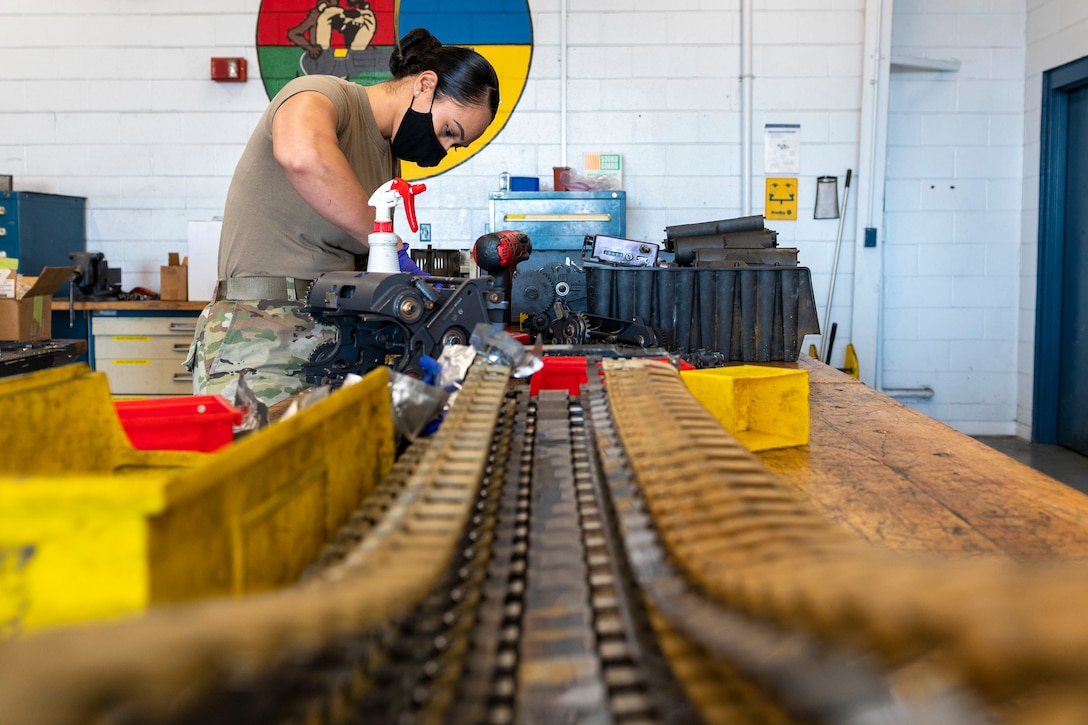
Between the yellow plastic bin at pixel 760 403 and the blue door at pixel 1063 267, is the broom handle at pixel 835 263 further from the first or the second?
the yellow plastic bin at pixel 760 403

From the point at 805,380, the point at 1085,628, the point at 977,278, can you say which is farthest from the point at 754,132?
the point at 1085,628

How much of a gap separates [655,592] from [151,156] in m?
5.48

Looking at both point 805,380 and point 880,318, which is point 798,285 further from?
point 880,318

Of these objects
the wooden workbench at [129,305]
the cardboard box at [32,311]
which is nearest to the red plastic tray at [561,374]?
the cardboard box at [32,311]

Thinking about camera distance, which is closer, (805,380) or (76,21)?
(805,380)

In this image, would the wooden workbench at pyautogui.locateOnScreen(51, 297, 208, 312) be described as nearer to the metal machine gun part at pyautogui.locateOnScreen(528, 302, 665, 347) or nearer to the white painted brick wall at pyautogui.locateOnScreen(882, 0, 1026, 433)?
the metal machine gun part at pyautogui.locateOnScreen(528, 302, 665, 347)

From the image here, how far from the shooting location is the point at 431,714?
1.61ft

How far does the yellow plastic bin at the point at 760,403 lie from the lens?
1.43m

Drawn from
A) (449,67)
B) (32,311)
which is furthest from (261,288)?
(32,311)

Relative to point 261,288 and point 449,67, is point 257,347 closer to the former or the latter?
point 261,288

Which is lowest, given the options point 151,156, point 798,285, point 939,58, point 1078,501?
point 1078,501

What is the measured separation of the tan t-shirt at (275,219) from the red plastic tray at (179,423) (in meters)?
1.01

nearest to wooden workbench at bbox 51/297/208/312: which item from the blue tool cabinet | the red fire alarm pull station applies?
the blue tool cabinet

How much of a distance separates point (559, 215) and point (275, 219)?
2586 mm
